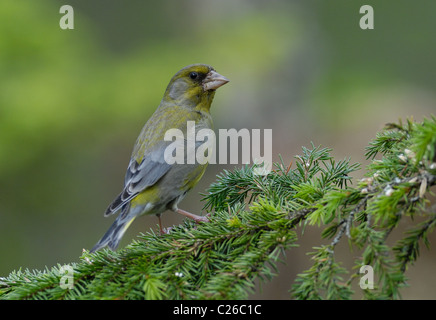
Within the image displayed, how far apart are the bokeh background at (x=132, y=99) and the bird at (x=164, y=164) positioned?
116 cm

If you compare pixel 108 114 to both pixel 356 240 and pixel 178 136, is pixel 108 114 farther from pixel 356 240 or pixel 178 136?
pixel 356 240

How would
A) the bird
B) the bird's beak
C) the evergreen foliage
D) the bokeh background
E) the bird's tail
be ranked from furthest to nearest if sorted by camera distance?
1. the bokeh background
2. the bird's beak
3. the bird
4. the bird's tail
5. the evergreen foliage

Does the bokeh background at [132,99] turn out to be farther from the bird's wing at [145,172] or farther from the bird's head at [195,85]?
the bird's head at [195,85]

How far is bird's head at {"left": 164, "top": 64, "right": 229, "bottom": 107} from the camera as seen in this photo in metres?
5.24

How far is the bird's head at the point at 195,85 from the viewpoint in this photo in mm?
5242

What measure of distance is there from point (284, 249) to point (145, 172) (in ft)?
Answer: 6.90

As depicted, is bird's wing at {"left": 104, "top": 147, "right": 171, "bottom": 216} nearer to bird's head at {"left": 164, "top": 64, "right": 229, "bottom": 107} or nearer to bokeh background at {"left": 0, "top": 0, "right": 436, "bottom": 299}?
bird's head at {"left": 164, "top": 64, "right": 229, "bottom": 107}

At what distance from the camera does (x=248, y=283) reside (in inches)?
92.5

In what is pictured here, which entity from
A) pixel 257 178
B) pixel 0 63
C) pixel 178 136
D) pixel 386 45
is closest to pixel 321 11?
pixel 386 45

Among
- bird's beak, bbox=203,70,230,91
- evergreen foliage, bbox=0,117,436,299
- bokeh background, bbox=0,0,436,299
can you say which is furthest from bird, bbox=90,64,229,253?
bokeh background, bbox=0,0,436,299

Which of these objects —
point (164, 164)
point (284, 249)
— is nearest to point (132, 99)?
point (164, 164)

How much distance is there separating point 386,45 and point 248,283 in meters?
16.0

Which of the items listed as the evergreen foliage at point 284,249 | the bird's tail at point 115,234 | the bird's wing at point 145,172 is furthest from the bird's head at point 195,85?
the evergreen foliage at point 284,249

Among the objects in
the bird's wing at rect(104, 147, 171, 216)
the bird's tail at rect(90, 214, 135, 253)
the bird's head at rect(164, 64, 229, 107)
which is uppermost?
the bird's head at rect(164, 64, 229, 107)
